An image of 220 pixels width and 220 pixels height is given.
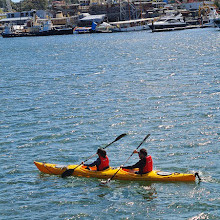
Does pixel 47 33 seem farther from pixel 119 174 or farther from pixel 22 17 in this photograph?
pixel 119 174

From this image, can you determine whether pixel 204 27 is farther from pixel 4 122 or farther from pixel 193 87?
pixel 4 122

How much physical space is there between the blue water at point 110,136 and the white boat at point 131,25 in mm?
90211

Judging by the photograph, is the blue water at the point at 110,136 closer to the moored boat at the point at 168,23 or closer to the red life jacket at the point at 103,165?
the red life jacket at the point at 103,165

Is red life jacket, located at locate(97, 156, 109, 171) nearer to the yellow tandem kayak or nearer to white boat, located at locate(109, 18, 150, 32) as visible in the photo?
the yellow tandem kayak

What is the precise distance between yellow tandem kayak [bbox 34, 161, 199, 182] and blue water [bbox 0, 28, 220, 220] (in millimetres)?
257

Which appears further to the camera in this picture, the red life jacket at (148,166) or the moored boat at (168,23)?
the moored boat at (168,23)

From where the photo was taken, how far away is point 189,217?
16938 mm

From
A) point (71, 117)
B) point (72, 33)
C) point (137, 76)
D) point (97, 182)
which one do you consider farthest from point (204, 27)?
point (97, 182)

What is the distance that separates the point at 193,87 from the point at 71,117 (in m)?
12.8

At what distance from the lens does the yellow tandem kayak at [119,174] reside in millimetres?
19750

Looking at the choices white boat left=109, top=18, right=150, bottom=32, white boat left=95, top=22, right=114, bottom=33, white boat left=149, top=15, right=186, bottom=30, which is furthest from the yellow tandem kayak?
white boat left=95, top=22, right=114, bottom=33

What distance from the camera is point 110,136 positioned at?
26.9 meters

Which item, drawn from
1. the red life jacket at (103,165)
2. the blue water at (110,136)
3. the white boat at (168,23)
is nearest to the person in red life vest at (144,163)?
the blue water at (110,136)

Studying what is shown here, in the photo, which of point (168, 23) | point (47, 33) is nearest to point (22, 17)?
point (47, 33)
